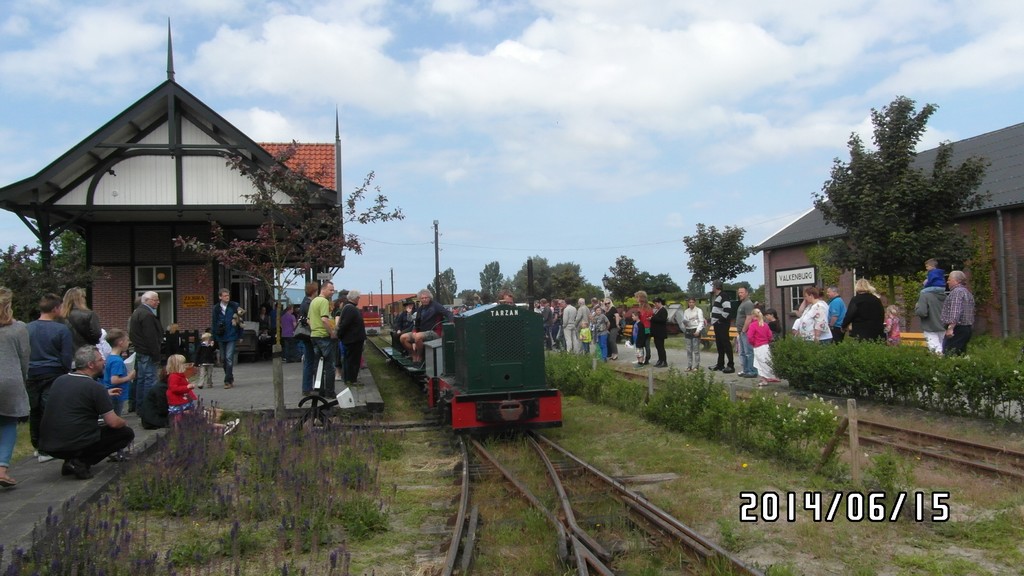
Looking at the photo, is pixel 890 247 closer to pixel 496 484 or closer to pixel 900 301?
pixel 900 301

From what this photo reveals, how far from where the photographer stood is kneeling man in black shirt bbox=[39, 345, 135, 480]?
6.57 metres

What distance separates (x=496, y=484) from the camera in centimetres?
702

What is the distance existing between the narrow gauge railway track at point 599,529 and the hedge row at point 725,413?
189cm

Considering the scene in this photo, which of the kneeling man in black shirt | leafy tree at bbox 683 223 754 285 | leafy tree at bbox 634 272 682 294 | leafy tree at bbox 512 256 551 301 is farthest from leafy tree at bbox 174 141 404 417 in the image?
leafy tree at bbox 512 256 551 301

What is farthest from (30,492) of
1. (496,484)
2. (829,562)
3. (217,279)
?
(217,279)

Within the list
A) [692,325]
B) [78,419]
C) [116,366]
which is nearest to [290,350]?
[692,325]

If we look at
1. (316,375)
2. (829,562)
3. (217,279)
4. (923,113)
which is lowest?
(829,562)

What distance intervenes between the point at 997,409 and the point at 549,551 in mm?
7108

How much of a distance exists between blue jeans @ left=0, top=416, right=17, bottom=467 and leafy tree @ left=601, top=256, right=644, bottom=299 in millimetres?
53738

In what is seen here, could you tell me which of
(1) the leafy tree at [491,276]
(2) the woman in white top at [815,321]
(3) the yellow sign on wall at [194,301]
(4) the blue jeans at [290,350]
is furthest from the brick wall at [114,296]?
(1) the leafy tree at [491,276]

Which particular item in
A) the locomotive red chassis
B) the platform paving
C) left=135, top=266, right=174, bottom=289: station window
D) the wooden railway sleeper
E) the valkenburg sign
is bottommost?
→ the wooden railway sleeper

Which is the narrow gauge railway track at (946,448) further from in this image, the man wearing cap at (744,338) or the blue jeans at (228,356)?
the blue jeans at (228,356)
